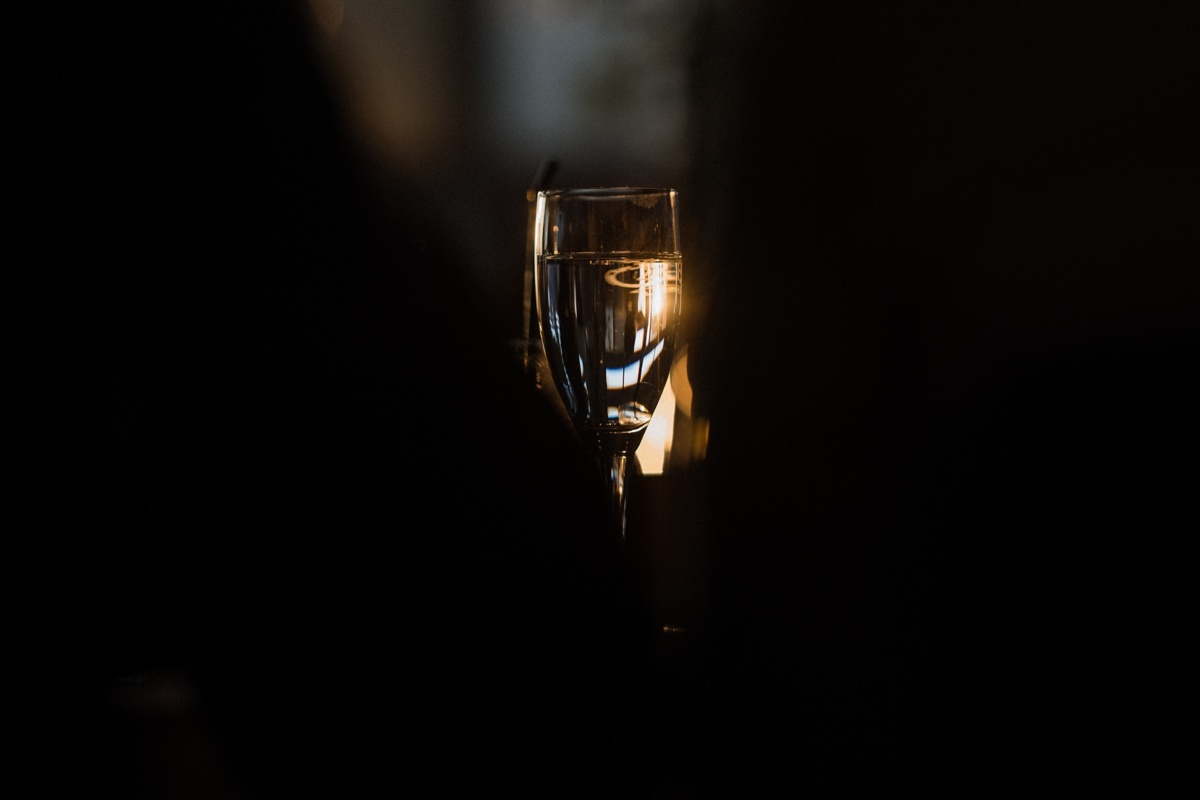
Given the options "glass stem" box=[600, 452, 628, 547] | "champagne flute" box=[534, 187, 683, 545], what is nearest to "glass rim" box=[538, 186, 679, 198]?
"champagne flute" box=[534, 187, 683, 545]

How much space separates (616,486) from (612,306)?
0.07 metres

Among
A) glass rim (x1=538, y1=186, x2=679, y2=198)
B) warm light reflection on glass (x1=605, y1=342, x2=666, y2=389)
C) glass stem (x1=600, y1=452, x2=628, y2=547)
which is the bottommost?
glass stem (x1=600, y1=452, x2=628, y2=547)

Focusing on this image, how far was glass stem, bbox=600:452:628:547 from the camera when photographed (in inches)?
13.4

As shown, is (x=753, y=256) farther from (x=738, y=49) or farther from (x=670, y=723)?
(x=670, y=723)

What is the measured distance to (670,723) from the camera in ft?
1.14

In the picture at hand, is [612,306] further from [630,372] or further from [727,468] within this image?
[727,468]

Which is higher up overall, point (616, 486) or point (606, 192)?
point (606, 192)

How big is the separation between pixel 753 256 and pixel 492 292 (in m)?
1.63

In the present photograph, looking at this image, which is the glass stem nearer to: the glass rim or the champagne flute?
the champagne flute

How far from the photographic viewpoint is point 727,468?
48 cm

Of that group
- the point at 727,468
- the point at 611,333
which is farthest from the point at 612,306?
the point at 727,468

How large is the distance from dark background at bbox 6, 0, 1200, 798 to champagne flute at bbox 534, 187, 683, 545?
0.23ft

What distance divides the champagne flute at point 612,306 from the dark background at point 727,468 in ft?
0.23

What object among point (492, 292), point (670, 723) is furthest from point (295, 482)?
point (492, 292)
